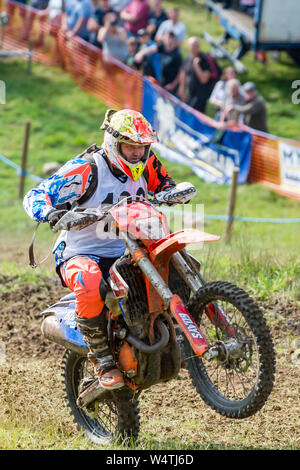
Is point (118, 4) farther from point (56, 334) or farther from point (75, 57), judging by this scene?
point (56, 334)

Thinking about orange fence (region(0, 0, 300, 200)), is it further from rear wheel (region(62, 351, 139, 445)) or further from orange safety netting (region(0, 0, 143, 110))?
rear wheel (region(62, 351, 139, 445))

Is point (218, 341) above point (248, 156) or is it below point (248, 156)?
above

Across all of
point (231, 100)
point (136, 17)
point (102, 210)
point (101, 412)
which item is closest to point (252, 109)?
point (231, 100)

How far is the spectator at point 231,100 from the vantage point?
14039 mm

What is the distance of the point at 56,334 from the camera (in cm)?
507

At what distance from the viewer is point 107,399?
4.95m

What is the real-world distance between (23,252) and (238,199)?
14.8ft

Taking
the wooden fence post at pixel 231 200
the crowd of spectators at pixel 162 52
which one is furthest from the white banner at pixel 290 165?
the wooden fence post at pixel 231 200

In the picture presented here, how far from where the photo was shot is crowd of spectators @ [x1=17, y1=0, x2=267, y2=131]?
1417 cm

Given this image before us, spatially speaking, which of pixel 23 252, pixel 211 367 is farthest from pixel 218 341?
pixel 23 252

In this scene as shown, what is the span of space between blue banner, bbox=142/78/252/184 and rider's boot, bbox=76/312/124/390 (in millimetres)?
9183

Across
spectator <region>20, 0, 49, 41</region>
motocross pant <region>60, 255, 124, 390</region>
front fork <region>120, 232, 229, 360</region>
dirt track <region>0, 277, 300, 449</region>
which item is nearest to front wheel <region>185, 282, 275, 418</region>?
front fork <region>120, 232, 229, 360</region>

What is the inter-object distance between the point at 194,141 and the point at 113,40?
3292 mm

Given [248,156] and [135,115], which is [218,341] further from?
[248,156]
